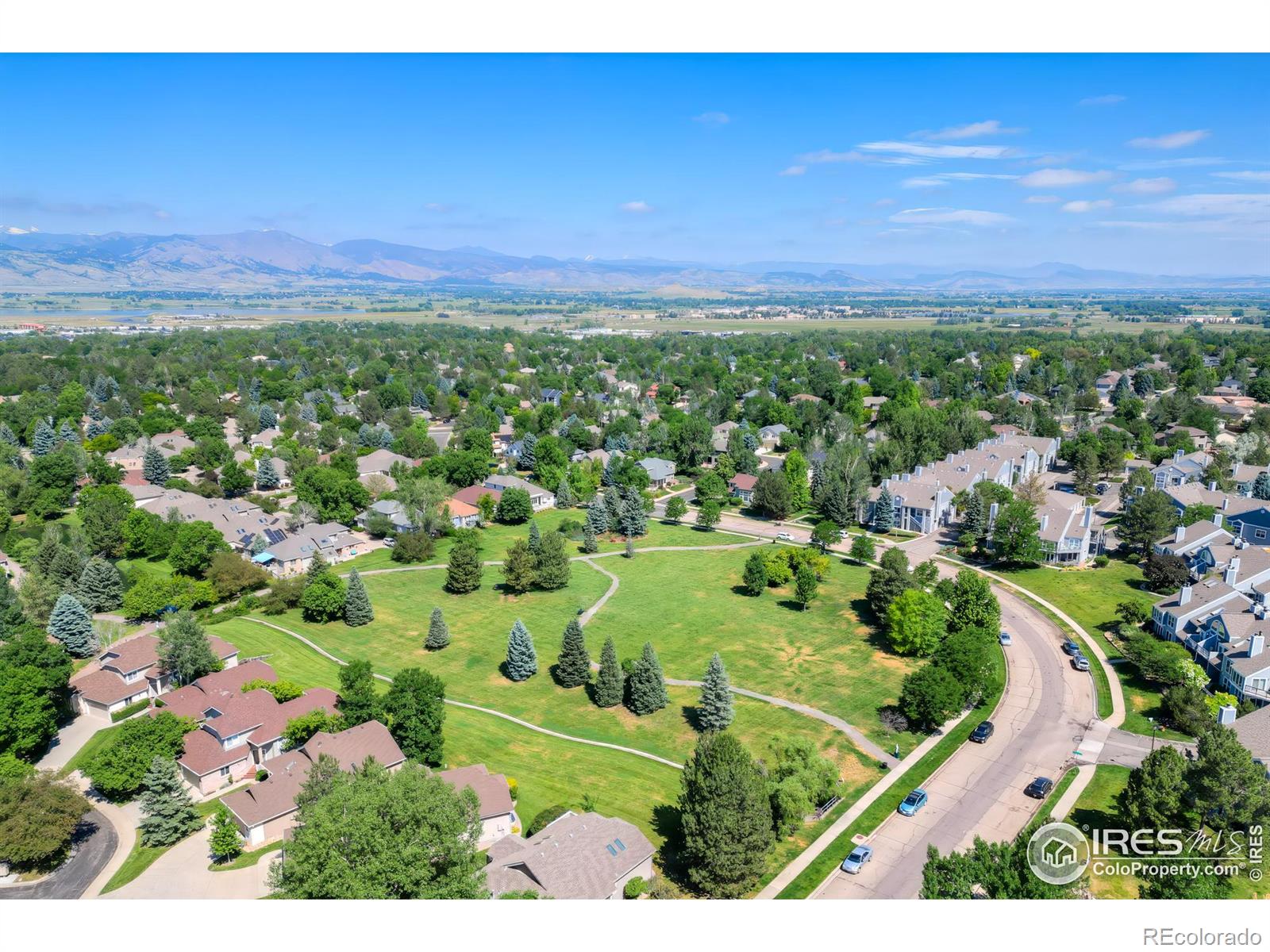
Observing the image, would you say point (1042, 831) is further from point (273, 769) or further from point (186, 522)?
point (186, 522)

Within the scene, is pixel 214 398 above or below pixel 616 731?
above

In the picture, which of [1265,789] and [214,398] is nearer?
[1265,789]

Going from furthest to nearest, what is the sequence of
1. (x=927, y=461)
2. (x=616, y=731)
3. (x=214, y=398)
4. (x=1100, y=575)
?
1. (x=214, y=398)
2. (x=927, y=461)
3. (x=1100, y=575)
4. (x=616, y=731)

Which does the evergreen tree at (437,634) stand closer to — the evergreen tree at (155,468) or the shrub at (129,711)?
the shrub at (129,711)

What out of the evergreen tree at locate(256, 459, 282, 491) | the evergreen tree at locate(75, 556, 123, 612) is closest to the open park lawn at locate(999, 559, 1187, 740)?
the evergreen tree at locate(75, 556, 123, 612)

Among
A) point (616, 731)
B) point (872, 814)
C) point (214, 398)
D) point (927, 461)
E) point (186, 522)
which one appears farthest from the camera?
point (214, 398)

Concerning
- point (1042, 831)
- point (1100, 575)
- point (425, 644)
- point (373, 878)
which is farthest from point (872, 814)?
point (1100, 575)

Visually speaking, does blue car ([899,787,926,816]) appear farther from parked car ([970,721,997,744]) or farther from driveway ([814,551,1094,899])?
parked car ([970,721,997,744])

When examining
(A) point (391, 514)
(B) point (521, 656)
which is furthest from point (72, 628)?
(A) point (391, 514)
